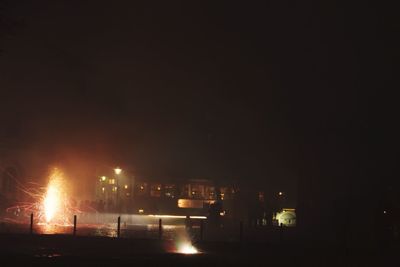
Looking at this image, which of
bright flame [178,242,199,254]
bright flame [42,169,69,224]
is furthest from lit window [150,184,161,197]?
bright flame [178,242,199,254]

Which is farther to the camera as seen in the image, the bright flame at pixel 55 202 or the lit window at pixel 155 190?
the lit window at pixel 155 190

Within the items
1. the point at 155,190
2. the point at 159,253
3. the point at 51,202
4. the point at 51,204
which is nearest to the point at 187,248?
the point at 159,253

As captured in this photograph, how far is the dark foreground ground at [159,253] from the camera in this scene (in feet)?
61.0

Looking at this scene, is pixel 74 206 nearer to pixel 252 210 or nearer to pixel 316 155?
pixel 252 210

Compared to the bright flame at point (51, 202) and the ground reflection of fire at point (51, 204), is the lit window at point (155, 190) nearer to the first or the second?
the ground reflection of fire at point (51, 204)

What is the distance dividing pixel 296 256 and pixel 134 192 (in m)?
64.0

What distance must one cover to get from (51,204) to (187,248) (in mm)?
28415

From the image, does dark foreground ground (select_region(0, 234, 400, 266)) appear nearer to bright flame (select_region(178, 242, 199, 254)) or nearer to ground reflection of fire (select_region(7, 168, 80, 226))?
bright flame (select_region(178, 242, 199, 254))

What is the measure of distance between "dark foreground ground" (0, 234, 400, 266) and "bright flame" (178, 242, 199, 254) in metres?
0.35

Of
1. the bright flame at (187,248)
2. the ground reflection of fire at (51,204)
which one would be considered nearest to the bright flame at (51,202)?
the ground reflection of fire at (51,204)

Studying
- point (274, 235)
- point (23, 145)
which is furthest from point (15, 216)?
point (274, 235)

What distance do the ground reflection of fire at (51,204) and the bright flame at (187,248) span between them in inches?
642

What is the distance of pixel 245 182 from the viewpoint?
59.3 metres

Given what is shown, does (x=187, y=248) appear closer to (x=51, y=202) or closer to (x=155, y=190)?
(x=51, y=202)
